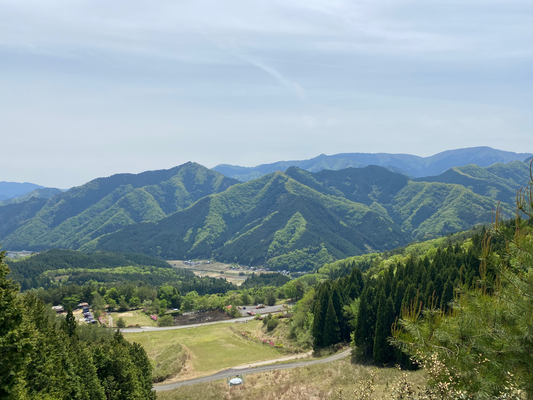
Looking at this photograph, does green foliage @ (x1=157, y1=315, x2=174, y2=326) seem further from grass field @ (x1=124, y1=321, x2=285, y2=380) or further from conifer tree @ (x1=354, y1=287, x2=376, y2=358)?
conifer tree @ (x1=354, y1=287, x2=376, y2=358)

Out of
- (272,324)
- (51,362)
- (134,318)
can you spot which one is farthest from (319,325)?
(134,318)

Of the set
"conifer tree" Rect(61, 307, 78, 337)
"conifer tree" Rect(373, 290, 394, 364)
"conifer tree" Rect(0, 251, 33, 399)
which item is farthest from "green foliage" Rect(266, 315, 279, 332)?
"conifer tree" Rect(0, 251, 33, 399)

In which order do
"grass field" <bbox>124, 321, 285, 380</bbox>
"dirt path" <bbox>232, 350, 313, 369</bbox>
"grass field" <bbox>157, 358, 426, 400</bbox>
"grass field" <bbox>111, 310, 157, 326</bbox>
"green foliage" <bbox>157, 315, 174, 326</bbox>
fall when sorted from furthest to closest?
1. "green foliage" <bbox>157, 315, 174, 326</bbox>
2. "grass field" <bbox>111, 310, 157, 326</bbox>
3. "grass field" <bbox>124, 321, 285, 380</bbox>
4. "dirt path" <bbox>232, 350, 313, 369</bbox>
5. "grass field" <bbox>157, 358, 426, 400</bbox>

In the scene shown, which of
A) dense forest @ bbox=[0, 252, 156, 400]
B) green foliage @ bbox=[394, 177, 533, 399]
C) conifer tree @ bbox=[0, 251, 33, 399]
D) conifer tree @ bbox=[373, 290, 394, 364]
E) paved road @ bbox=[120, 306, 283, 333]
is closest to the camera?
green foliage @ bbox=[394, 177, 533, 399]

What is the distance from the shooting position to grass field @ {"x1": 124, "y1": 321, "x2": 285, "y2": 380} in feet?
242

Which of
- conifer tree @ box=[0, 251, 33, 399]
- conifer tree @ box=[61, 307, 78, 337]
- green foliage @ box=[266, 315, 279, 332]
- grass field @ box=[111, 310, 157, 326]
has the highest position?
conifer tree @ box=[0, 251, 33, 399]

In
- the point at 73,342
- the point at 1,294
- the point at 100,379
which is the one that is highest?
the point at 1,294

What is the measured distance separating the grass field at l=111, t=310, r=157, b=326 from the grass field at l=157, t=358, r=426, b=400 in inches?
3179

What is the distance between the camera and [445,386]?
36.4ft

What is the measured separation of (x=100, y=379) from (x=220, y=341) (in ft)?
196

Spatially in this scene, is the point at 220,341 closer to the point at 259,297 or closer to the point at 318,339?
the point at 318,339

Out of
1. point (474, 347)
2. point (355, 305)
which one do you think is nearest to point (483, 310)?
point (474, 347)

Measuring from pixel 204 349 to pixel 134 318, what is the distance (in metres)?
58.9

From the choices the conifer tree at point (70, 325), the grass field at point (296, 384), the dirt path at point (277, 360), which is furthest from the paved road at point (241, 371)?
the conifer tree at point (70, 325)
